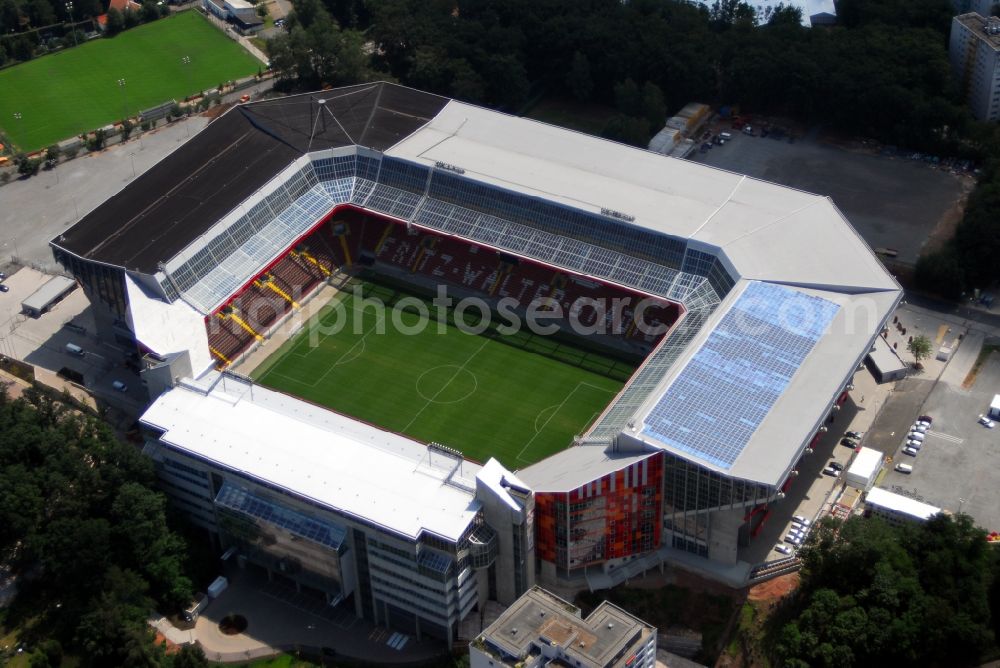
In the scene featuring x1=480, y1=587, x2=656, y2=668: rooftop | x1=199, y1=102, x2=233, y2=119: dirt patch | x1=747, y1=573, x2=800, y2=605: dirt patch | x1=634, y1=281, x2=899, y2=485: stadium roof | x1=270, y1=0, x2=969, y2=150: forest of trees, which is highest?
x1=270, y1=0, x2=969, y2=150: forest of trees

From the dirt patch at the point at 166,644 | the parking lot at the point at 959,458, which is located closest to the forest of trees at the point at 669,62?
the parking lot at the point at 959,458

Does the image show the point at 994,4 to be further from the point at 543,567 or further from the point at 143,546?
the point at 143,546

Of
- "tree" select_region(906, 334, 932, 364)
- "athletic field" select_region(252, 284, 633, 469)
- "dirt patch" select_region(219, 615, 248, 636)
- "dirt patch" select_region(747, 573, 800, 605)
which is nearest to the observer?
"dirt patch" select_region(747, 573, 800, 605)

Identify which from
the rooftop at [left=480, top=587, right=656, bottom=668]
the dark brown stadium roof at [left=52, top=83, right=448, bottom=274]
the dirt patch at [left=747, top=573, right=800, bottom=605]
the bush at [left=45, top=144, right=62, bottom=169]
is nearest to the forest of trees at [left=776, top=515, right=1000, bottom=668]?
the dirt patch at [left=747, top=573, right=800, bottom=605]

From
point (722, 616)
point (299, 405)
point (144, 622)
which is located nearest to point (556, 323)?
point (299, 405)

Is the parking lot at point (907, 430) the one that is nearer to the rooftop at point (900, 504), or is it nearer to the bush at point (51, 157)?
the rooftop at point (900, 504)

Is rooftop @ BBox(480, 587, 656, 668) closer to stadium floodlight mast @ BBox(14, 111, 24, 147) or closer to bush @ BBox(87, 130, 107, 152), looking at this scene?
bush @ BBox(87, 130, 107, 152)

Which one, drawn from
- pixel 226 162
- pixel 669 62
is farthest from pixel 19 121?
pixel 669 62
